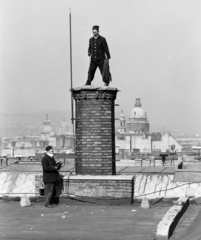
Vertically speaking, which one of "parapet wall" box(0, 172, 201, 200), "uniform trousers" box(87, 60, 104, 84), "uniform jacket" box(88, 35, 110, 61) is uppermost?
"uniform jacket" box(88, 35, 110, 61)

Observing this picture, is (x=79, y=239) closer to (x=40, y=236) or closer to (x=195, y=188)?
(x=40, y=236)

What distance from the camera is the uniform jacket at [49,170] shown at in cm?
1170

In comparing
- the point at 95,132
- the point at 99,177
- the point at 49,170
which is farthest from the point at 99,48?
the point at 49,170

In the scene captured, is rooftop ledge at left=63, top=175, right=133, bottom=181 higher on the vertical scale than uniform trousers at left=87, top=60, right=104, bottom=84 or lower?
lower

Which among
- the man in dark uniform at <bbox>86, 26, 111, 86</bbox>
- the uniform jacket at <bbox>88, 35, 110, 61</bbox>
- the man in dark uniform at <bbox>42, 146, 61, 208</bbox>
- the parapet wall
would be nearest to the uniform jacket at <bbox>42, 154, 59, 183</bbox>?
the man in dark uniform at <bbox>42, 146, 61, 208</bbox>

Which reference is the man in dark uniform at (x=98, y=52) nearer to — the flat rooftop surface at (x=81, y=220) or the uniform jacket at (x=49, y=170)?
the uniform jacket at (x=49, y=170)

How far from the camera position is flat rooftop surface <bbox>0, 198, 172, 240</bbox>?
28.5 feet

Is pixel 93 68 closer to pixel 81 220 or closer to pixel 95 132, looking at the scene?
pixel 95 132

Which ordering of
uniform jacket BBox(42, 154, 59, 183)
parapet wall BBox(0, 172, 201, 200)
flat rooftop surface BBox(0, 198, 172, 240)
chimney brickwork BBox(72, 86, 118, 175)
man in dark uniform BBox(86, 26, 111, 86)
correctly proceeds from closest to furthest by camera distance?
flat rooftop surface BBox(0, 198, 172, 240) < uniform jacket BBox(42, 154, 59, 183) < parapet wall BBox(0, 172, 201, 200) < chimney brickwork BBox(72, 86, 118, 175) < man in dark uniform BBox(86, 26, 111, 86)

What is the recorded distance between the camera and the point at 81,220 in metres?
10.1

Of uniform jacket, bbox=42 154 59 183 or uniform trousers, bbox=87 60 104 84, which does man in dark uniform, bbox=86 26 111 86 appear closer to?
uniform trousers, bbox=87 60 104 84

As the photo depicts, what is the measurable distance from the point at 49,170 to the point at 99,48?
129 inches

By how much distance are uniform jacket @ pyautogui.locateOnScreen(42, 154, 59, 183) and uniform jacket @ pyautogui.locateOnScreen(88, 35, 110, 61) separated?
2828mm

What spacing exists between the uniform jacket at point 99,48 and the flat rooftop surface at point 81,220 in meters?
3.42
